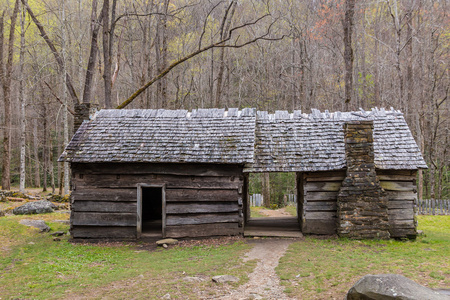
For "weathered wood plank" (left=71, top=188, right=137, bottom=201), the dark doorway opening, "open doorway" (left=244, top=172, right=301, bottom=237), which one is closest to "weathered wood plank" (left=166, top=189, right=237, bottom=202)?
"weathered wood plank" (left=71, top=188, right=137, bottom=201)

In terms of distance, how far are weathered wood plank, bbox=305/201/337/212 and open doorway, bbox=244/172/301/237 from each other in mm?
1068

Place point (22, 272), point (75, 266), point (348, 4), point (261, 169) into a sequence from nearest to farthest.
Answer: point (22, 272) → point (75, 266) → point (261, 169) → point (348, 4)

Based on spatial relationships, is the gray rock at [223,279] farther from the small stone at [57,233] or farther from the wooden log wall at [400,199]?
the small stone at [57,233]

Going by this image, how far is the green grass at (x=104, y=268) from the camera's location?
7.61m

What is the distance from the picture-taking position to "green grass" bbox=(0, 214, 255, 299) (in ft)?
25.0

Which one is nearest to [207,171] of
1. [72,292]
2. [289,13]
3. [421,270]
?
[72,292]

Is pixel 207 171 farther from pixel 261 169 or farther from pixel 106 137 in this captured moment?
pixel 106 137

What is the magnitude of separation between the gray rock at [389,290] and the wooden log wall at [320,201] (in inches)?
253

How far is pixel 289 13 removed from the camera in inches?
1078

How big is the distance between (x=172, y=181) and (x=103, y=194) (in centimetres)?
256

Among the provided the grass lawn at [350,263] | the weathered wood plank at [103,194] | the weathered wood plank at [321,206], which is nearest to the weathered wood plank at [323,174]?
the weathered wood plank at [321,206]

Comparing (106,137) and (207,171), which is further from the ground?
(106,137)

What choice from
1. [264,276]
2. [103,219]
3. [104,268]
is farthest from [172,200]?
[264,276]

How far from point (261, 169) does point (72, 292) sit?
7.14 m
